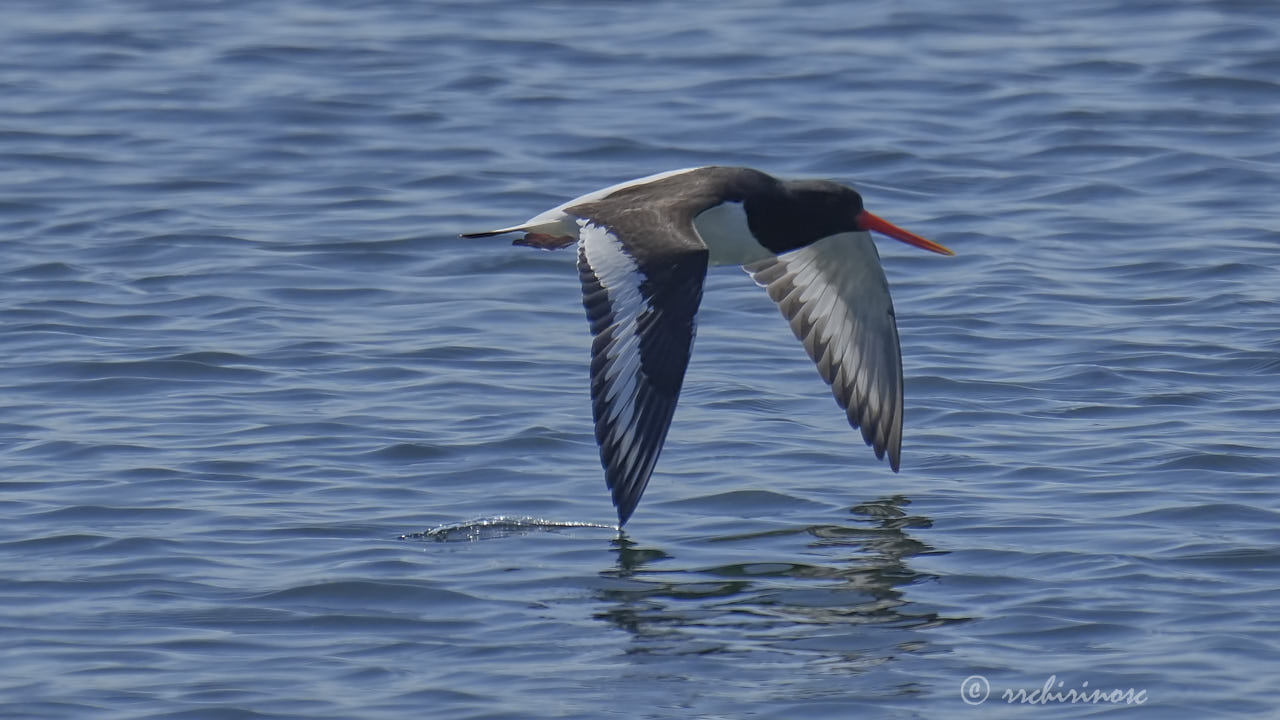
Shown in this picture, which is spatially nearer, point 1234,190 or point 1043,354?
point 1043,354

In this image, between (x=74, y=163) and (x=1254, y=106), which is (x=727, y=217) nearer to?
(x=74, y=163)

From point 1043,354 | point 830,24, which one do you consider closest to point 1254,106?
point 830,24

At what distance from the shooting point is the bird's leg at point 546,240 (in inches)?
331

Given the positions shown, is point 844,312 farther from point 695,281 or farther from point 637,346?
point 637,346

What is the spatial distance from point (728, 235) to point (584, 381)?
1.28 meters

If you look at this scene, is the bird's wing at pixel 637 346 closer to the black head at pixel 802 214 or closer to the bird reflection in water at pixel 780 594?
the bird reflection in water at pixel 780 594

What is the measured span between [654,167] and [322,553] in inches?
250

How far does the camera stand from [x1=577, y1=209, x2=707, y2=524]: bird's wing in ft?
22.9

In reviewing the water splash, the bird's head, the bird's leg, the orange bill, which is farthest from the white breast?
the water splash

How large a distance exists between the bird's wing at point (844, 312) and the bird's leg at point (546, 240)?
107 cm

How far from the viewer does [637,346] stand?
280 inches

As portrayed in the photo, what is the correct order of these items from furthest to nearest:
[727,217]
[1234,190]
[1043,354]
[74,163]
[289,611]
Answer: [74,163] → [1234,190] → [1043,354] → [727,217] → [289,611]

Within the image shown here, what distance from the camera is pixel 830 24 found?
16922 millimetres

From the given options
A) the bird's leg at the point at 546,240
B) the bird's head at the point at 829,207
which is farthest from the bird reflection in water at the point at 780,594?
the bird's leg at the point at 546,240
